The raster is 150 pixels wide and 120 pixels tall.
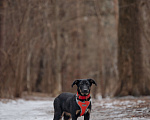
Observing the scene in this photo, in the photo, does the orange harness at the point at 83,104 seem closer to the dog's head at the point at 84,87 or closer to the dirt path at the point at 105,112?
the dog's head at the point at 84,87

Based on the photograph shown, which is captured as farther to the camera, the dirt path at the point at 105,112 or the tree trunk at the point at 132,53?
the tree trunk at the point at 132,53

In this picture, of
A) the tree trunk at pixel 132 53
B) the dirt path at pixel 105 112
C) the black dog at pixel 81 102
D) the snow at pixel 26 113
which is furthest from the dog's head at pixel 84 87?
the tree trunk at pixel 132 53

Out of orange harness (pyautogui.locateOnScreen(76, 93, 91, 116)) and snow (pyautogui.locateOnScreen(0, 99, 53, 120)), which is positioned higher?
orange harness (pyautogui.locateOnScreen(76, 93, 91, 116))

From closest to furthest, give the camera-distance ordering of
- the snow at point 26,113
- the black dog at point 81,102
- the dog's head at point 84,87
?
the dog's head at point 84,87
the black dog at point 81,102
the snow at point 26,113

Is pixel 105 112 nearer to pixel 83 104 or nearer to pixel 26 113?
pixel 26 113

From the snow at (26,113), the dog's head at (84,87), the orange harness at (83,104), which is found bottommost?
the snow at (26,113)

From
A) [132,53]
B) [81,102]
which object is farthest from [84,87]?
[132,53]

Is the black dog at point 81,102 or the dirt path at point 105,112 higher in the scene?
the black dog at point 81,102

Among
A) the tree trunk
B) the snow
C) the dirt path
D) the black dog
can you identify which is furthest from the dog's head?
the tree trunk

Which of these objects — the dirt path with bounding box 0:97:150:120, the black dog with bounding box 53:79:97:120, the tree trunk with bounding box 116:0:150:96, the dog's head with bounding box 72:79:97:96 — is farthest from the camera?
the tree trunk with bounding box 116:0:150:96

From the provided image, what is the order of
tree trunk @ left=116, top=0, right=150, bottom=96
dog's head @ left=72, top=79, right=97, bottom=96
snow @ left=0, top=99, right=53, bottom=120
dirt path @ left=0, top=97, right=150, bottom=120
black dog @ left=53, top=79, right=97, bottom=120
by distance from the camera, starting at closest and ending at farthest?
1. dog's head @ left=72, top=79, right=97, bottom=96
2. black dog @ left=53, top=79, right=97, bottom=120
3. dirt path @ left=0, top=97, right=150, bottom=120
4. snow @ left=0, top=99, right=53, bottom=120
5. tree trunk @ left=116, top=0, right=150, bottom=96

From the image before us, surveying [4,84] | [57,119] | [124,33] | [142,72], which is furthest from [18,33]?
[57,119]

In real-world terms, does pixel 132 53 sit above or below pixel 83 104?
above

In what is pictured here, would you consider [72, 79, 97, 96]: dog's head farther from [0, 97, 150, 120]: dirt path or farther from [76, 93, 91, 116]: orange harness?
[0, 97, 150, 120]: dirt path
